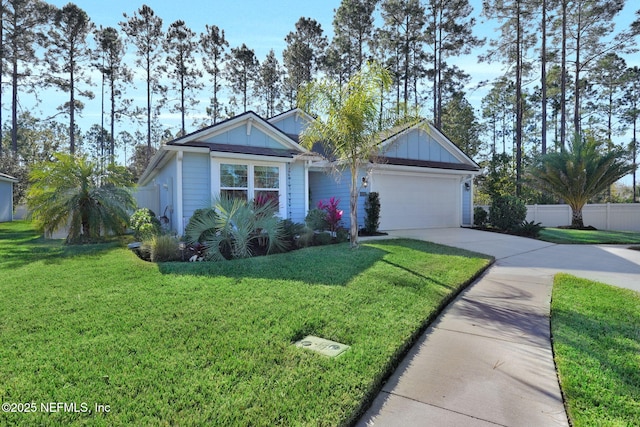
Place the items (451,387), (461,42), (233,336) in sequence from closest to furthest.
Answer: (451,387), (233,336), (461,42)

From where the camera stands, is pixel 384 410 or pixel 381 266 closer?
pixel 384 410

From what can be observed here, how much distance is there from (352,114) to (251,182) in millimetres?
4382

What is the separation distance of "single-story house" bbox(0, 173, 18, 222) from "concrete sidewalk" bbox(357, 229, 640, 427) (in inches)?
1053

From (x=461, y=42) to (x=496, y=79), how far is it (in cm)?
387

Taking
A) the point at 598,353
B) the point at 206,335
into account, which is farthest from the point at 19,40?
the point at 598,353

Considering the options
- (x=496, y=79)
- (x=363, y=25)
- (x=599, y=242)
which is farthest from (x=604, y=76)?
(x=599, y=242)

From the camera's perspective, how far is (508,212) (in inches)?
539

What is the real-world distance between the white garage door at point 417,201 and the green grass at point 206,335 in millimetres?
7389

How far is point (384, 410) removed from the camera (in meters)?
2.55

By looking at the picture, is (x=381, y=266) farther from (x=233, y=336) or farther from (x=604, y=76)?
(x=604, y=76)

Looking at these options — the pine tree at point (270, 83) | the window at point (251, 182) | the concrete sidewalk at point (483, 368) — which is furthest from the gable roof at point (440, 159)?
the pine tree at point (270, 83)

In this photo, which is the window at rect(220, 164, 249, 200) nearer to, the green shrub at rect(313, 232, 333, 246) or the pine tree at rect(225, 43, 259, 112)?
the green shrub at rect(313, 232, 333, 246)

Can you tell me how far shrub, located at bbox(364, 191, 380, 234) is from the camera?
1248 centimetres

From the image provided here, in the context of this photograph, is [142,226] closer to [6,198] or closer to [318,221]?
[318,221]
